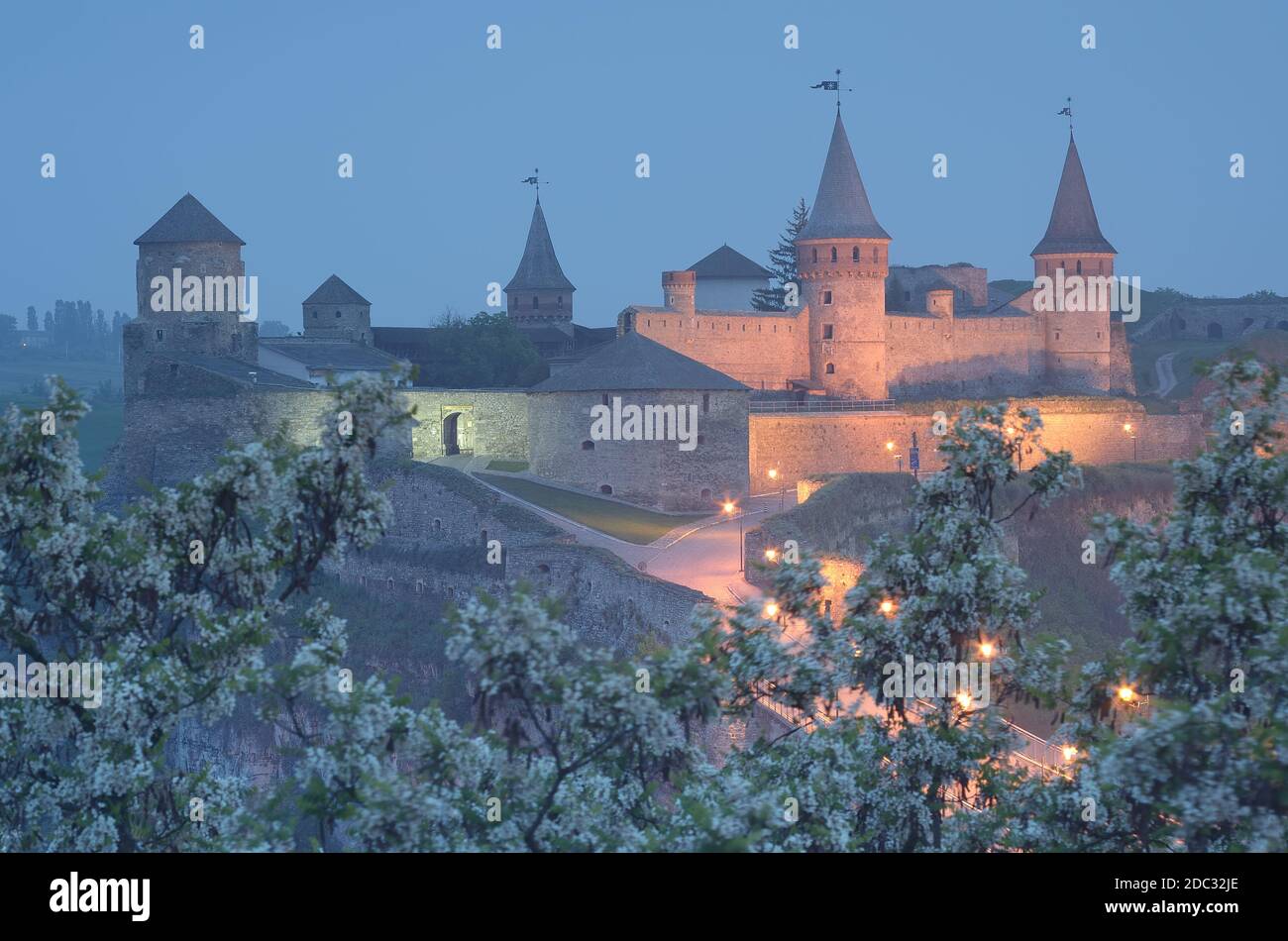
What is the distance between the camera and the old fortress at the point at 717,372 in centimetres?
4572

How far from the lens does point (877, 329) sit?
58.7 m

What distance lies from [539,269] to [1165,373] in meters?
32.2

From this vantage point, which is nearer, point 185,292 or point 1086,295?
point 185,292

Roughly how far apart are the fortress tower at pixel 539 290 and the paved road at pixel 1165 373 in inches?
1082

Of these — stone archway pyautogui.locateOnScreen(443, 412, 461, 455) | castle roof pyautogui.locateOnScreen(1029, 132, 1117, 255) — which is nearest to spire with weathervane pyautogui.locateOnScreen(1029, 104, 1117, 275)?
castle roof pyautogui.locateOnScreen(1029, 132, 1117, 255)

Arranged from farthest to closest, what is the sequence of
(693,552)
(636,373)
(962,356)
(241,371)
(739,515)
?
(962,356) < (241,371) < (636,373) < (739,515) < (693,552)

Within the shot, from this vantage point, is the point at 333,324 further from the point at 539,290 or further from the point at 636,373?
the point at 636,373

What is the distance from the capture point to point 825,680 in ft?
43.2

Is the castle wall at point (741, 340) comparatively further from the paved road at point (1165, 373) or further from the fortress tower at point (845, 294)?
the paved road at point (1165, 373)

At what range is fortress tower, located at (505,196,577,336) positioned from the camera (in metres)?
77.5

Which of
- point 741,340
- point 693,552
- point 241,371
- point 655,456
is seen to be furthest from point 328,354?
point 693,552

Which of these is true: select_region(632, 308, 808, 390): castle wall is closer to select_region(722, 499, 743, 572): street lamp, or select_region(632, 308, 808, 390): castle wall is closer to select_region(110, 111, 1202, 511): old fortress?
select_region(110, 111, 1202, 511): old fortress

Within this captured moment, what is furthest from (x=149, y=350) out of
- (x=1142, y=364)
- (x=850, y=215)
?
(x=1142, y=364)
